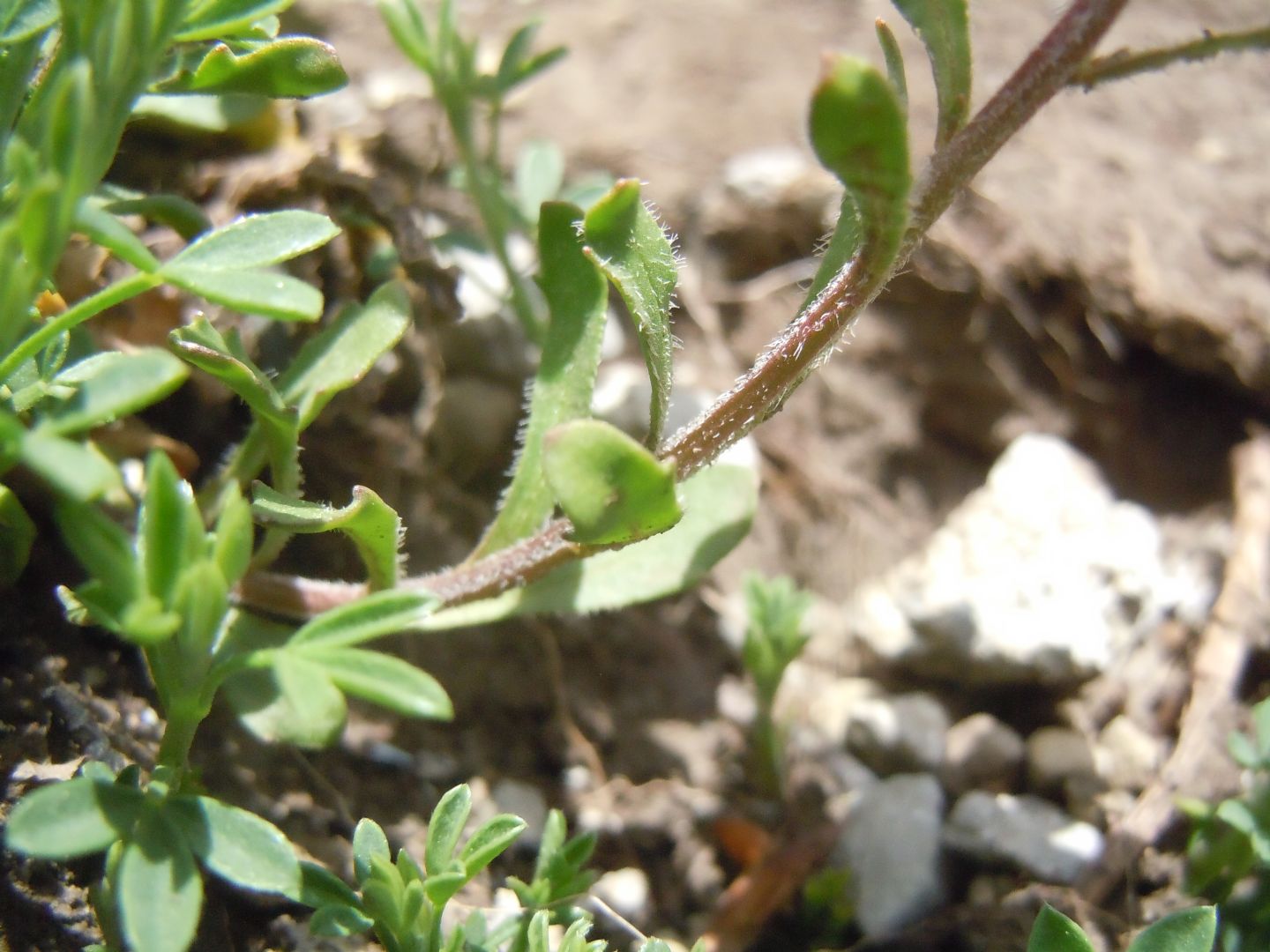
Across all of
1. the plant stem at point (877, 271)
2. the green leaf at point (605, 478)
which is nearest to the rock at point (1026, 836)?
the plant stem at point (877, 271)

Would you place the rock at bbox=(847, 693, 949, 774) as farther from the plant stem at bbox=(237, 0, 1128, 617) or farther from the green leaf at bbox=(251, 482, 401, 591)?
the green leaf at bbox=(251, 482, 401, 591)

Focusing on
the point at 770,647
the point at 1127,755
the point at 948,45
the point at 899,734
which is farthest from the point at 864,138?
the point at 1127,755

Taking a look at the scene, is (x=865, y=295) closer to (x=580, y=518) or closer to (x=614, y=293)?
(x=580, y=518)

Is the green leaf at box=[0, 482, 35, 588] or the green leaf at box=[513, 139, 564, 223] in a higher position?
the green leaf at box=[513, 139, 564, 223]

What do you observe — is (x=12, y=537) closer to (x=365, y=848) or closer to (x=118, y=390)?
(x=118, y=390)

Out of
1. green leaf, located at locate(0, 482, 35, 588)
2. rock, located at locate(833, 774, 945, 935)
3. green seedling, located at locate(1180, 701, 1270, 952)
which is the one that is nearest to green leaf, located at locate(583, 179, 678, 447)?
green leaf, located at locate(0, 482, 35, 588)

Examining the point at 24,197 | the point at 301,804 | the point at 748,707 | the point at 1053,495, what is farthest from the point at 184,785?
the point at 1053,495
